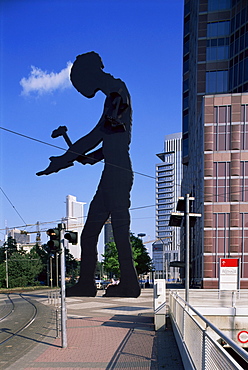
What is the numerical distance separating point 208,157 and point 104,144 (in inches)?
614

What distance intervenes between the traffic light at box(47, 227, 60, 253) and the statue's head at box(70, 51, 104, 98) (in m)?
18.9

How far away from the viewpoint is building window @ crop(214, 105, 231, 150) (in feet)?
132

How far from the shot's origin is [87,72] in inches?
1156

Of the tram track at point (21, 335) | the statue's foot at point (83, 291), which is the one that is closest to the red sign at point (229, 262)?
the tram track at point (21, 335)

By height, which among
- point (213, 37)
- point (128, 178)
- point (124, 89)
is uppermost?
point (213, 37)

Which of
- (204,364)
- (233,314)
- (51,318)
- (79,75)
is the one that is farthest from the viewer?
(79,75)

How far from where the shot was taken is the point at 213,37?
5562 centimetres

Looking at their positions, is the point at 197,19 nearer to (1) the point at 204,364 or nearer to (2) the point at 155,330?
(2) the point at 155,330

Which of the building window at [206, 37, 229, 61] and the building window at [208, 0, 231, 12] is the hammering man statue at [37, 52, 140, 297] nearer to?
the building window at [206, 37, 229, 61]

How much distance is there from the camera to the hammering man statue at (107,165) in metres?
27.2

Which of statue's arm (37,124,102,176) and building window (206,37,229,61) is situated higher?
building window (206,37,229,61)

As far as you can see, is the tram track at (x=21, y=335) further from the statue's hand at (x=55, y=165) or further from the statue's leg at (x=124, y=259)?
the statue's hand at (x=55, y=165)

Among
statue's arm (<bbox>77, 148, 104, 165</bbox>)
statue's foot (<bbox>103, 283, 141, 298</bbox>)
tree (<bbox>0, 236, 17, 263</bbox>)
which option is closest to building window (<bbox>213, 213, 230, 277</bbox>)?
statue's foot (<bbox>103, 283, 141, 298</bbox>)

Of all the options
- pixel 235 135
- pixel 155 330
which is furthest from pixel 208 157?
pixel 155 330
